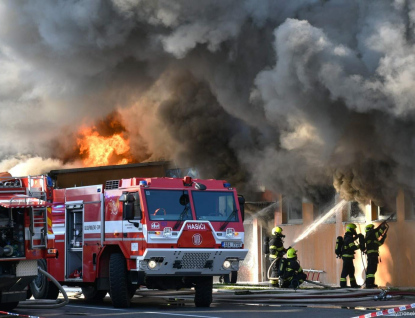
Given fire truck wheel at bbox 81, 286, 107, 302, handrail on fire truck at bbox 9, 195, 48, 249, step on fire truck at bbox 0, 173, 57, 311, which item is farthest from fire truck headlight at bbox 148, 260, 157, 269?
fire truck wheel at bbox 81, 286, 107, 302

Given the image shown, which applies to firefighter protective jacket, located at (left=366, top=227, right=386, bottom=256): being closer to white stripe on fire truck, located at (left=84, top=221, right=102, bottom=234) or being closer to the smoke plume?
the smoke plume

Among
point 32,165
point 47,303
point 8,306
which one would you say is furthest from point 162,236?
point 32,165

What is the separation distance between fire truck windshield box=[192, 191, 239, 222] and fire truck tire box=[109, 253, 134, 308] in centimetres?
167

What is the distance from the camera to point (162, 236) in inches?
577

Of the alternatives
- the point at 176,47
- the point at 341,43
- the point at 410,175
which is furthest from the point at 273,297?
the point at 176,47

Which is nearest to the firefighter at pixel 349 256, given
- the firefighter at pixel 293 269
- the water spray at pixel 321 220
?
the firefighter at pixel 293 269

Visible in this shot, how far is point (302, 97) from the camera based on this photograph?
1917cm

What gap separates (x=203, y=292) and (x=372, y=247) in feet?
18.8

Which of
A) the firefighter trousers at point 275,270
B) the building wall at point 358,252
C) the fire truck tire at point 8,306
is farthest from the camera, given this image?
the firefighter trousers at point 275,270

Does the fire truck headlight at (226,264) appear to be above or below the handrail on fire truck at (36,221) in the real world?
below

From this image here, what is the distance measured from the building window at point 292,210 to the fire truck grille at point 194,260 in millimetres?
9013

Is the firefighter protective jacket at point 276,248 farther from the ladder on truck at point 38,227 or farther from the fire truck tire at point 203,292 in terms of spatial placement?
the ladder on truck at point 38,227

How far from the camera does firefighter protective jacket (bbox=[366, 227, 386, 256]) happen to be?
63.3ft

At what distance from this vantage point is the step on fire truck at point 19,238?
522 inches
